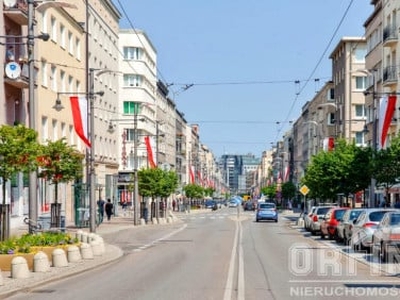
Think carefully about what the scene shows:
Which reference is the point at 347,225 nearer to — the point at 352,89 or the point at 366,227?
the point at 366,227

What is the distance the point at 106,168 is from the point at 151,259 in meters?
46.9

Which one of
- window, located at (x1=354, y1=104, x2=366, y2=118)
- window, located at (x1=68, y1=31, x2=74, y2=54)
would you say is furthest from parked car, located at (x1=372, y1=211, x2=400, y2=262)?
window, located at (x1=354, y1=104, x2=366, y2=118)

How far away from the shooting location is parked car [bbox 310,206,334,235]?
138 ft

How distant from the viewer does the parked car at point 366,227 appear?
88.7 ft

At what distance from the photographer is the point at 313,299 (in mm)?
14258

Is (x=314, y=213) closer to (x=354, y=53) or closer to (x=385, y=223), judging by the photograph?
(x=385, y=223)

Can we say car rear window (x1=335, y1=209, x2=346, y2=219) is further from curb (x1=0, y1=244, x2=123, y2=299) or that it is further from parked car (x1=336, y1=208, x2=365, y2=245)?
curb (x1=0, y1=244, x2=123, y2=299)

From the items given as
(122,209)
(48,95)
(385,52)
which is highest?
(385,52)

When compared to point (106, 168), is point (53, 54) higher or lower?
higher

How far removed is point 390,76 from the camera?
6309 cm

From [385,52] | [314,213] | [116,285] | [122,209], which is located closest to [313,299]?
[116,285]

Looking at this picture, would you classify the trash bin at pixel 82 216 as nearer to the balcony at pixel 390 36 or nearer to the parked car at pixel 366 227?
the parked car at pixel 366 227

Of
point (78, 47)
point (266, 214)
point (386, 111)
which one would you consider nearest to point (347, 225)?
point (386, 111)

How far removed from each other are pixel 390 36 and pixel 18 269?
162 feet
